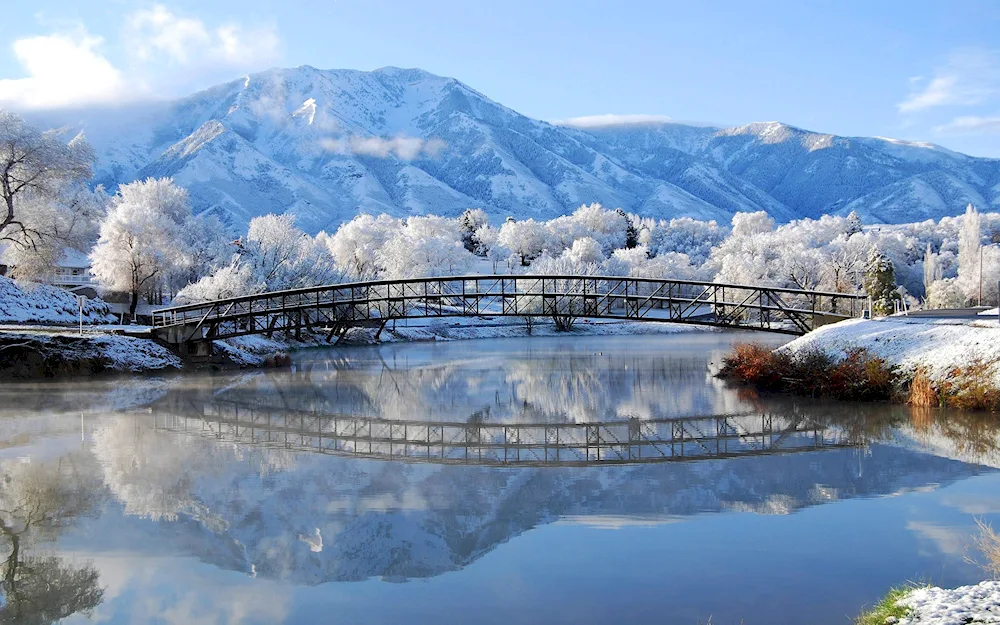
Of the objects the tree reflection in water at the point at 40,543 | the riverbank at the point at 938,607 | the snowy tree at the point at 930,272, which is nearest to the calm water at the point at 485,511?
the tree reflection in water at the point at 40,543

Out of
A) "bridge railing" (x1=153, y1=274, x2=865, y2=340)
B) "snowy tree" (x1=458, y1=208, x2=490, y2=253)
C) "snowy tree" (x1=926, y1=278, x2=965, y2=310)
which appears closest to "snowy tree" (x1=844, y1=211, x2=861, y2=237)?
"bridge railing" (x1=153, y1=274, x2=865, y2=340)

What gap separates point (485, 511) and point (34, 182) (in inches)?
1658

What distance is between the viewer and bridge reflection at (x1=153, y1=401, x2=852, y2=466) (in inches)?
738

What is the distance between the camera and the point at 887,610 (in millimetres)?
8203

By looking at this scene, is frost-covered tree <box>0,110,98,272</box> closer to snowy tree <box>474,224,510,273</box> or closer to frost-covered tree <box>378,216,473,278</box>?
frost-covered tree <box>378,216,473,278</box>

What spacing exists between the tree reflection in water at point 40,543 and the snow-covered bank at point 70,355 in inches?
886

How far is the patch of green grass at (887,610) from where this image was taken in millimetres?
8000

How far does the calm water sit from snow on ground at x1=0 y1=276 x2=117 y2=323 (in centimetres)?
2662

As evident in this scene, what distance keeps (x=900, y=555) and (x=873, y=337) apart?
72.9 ft

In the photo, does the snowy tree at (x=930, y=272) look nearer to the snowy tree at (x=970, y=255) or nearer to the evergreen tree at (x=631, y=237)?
the snowy tree at (x=970, y=255)

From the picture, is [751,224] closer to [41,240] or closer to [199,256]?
[199,256]

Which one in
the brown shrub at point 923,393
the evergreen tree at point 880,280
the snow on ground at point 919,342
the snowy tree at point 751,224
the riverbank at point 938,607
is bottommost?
the brown shrub at point 923,393

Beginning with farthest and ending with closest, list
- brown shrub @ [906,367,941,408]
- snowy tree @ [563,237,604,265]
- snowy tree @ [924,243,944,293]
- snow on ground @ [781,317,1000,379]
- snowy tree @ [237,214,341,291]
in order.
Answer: snowy tree @ [563,237,604,265] < snowy tree @ [924,243,944,293] < snowy tree @ [237,214,341,291] < snow on ground @ [781,317,1000,379] < brown shrub @ [906,367,941,408]

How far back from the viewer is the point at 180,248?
6581 cm
